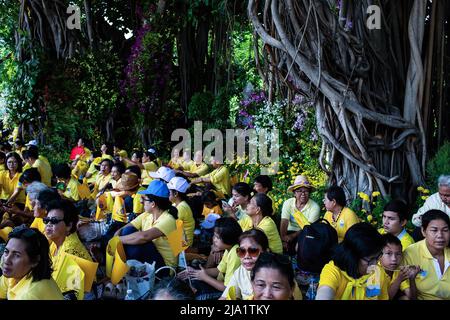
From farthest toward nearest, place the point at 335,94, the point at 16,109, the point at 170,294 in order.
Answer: the point at 16,109, the point at 335,94, the point at 170,294

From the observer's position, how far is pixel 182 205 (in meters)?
4.17

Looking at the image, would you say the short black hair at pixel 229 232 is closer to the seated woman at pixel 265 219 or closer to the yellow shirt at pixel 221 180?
the seated woman at pixel 265 219

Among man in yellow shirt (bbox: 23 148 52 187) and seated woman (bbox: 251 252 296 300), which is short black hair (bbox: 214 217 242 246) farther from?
man in yellow shirt (bbox: 23 148 52 187)

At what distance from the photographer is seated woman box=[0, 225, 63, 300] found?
2.10m

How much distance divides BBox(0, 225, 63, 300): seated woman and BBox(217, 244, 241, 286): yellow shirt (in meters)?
1.04

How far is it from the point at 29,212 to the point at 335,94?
2.82 metres

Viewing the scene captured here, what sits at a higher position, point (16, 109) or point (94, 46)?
point (94, 46)

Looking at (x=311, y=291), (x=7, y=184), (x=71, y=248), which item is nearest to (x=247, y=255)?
(x=311, y=291)

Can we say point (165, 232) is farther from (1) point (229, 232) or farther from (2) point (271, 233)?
(2) point (271, 233)

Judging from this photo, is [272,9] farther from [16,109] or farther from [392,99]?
[16,109]

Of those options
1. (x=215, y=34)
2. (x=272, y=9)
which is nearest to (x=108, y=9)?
(x=215, y=34)

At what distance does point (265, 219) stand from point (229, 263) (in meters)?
0.76

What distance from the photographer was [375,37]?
16.1ft

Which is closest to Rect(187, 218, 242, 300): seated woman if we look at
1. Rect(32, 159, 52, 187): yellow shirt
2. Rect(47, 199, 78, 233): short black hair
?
Rect(47, 199, 78, 233): short black hair
